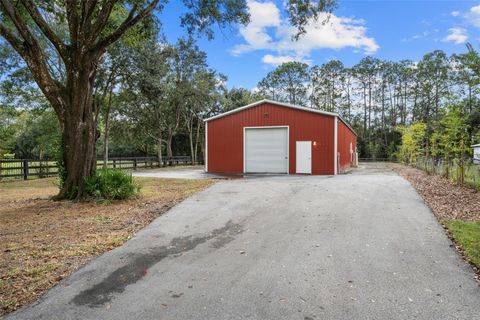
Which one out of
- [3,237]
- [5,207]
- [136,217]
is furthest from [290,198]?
[5,207]

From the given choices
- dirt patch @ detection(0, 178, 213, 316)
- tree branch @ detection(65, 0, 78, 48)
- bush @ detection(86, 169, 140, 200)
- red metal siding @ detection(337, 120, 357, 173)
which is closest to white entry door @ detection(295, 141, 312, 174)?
red metal siding @ detection(337, 120, 357, 173)

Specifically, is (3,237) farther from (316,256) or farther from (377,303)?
(377,303)

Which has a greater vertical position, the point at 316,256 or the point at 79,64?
the point at 79,64

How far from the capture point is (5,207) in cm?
760

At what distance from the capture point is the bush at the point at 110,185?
7926mm

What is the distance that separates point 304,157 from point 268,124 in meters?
2.47

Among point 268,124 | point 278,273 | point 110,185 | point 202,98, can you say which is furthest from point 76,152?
point 202,98

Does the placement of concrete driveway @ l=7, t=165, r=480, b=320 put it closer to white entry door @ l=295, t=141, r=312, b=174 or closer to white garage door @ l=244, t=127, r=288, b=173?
white entry door @ l=295, t=141, r=312, b=174

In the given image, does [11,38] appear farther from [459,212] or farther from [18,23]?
[459,212]

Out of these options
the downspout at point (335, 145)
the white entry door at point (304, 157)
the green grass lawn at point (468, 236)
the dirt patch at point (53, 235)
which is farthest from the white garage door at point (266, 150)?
the green grass lawn at point (468, 236)

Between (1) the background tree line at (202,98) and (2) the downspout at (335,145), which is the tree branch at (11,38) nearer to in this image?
(1) the background tree line at (202,98)

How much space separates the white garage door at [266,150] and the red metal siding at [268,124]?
0.96 feet

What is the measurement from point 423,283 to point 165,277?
106 inches

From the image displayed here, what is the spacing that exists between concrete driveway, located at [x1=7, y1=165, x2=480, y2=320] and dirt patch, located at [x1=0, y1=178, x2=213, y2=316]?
0.82ft
